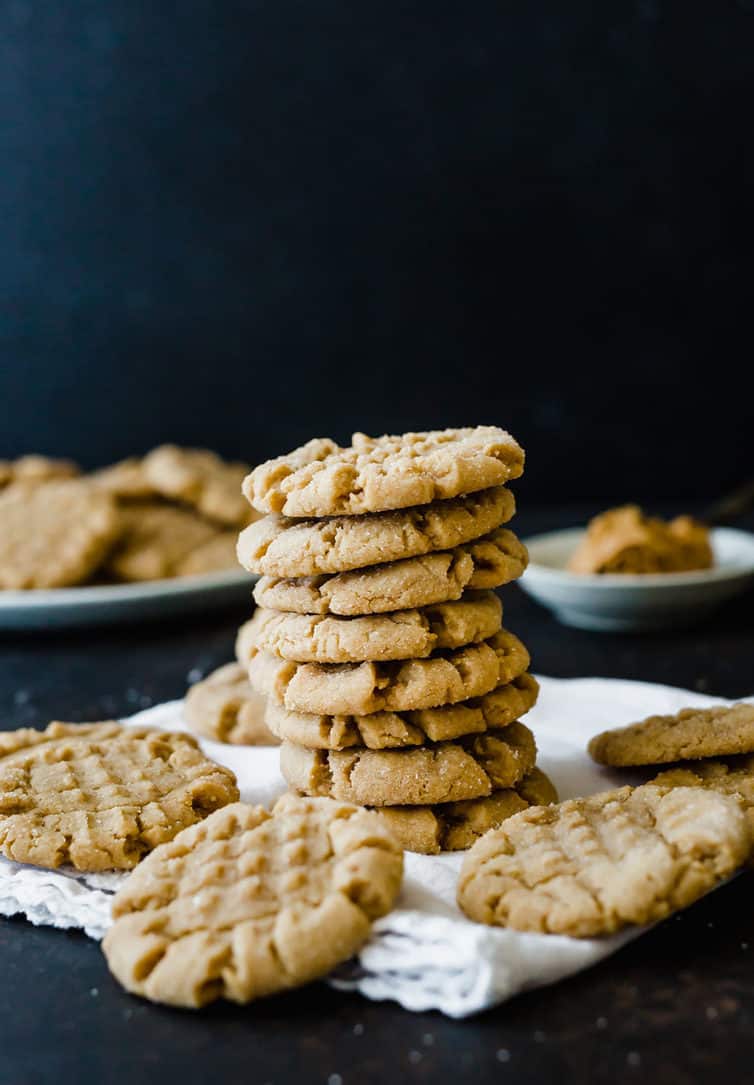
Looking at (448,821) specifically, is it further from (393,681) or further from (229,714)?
(229,714)

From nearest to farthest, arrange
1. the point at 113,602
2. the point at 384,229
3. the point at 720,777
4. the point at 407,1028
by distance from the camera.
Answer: the point at 407,1028 < the point at 720,777 < the point at 113,602 < the point at 384,229

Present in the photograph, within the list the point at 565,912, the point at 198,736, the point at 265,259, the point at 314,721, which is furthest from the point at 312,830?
the point at 265,259

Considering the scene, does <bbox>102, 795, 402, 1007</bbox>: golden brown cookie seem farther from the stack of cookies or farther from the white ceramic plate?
the white ceramic plate

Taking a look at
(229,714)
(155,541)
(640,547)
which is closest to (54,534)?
(155,541)

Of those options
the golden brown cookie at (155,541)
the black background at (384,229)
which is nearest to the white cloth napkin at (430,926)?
the golden brown cookie at (155,541)

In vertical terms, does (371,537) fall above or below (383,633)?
above

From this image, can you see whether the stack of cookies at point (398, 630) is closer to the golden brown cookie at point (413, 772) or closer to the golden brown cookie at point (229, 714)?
the golden brown cookie at point (413, 772)

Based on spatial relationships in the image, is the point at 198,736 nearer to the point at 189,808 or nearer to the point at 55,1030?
the point at 189,808
